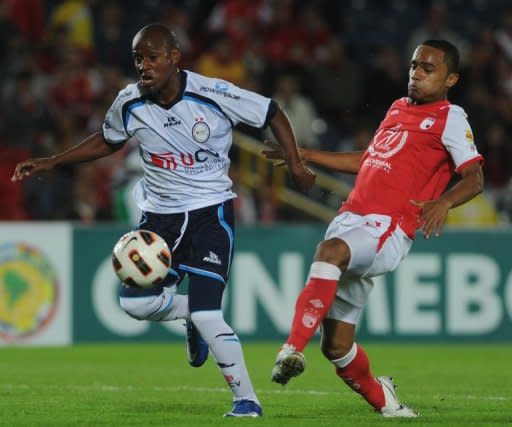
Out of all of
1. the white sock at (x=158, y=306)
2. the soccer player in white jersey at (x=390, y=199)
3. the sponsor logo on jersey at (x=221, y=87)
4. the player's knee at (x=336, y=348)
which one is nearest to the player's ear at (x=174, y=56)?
the sponsor logo on jersey at (x=221, y=87)

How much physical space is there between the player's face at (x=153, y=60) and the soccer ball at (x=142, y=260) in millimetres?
815

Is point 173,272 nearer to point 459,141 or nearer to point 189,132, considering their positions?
point 189,132

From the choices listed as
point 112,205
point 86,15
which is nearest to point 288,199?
point 112,205

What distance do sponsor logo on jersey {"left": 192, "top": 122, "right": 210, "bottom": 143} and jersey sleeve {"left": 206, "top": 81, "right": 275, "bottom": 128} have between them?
140 millimetres

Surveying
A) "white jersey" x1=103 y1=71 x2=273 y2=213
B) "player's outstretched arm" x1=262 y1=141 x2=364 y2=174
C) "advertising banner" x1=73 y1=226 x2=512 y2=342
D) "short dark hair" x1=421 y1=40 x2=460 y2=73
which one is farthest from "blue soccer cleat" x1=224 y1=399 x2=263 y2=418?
"advertising banner" x1=73 y1=226 x2=512 y2=342

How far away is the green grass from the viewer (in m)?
6.89

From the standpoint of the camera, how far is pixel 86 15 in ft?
53.8

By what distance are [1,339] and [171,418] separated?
19.8 feet

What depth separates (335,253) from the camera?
21.5ft

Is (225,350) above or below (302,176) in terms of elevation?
below

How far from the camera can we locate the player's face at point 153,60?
6969 mm

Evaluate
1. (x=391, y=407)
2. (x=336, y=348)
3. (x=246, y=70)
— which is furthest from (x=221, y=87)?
(x=246, y=70)

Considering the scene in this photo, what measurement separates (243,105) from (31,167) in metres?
1.30

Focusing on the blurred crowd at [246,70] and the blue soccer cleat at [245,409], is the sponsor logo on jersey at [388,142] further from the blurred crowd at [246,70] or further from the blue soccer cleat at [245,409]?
the blurred crowd at [246,70]
